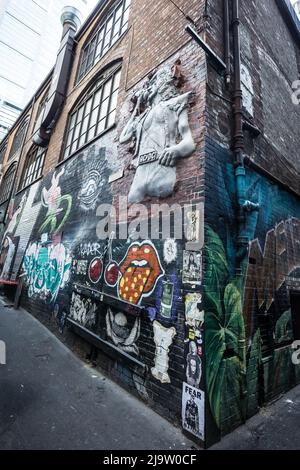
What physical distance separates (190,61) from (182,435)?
4.64 meters

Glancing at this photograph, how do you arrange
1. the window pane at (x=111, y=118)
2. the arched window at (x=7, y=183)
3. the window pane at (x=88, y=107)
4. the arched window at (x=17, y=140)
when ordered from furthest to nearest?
the arched window at (x=17, y=140)
the arched window at (x=7, y=183)
the window pane at (x=88, y=107)
the window pane at (x=111, y=118)

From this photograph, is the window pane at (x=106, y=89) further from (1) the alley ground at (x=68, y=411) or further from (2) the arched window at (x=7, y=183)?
(2) the arched window at (x=7, y=183)

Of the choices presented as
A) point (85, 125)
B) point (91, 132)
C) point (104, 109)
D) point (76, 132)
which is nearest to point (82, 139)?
point (85, 125)

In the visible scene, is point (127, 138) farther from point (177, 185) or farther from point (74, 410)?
point (74, 410)

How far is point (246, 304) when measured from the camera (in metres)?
3.04

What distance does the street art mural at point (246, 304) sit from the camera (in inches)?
99.7

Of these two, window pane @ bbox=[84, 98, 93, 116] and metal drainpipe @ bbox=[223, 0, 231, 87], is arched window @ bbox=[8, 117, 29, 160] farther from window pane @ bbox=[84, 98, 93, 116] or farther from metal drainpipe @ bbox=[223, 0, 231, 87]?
metal drainpipe @ bbox=[223, 0, 231, 87]

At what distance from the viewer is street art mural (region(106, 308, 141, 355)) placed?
3.22 metres

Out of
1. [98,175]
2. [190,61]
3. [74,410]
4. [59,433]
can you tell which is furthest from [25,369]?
[190,61]

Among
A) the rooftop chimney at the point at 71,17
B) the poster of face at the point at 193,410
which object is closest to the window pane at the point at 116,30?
the rooftop chimney at the point at 71,17

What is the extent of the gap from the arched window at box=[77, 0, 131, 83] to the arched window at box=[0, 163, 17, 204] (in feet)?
22.8

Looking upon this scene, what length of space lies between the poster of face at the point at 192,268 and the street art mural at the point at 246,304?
83mm

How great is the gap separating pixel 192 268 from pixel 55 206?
17.8 ft

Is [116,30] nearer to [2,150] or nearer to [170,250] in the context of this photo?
[170,250]
